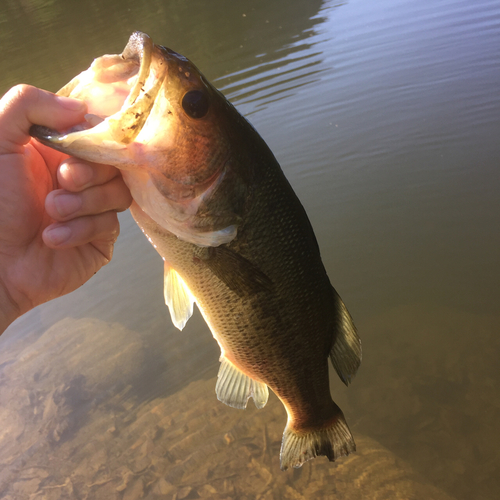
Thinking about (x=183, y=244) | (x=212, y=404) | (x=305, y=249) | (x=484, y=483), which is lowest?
(x=484, y=483)

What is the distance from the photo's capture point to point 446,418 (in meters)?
3.62

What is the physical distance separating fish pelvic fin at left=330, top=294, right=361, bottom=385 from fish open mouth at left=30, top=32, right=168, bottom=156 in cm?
142

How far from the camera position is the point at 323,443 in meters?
2.41

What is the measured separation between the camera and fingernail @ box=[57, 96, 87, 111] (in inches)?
57.3

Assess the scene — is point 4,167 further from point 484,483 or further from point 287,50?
point 287,50

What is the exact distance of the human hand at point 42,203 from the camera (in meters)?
1.52

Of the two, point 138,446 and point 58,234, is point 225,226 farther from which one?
point 138,446

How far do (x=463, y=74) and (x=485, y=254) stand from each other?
452cm

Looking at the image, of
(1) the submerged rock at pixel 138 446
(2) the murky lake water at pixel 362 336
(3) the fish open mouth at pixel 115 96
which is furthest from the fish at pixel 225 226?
(2) the murky lake water at pixel 362 336

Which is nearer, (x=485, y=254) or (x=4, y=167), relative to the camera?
(x=4, y=167)

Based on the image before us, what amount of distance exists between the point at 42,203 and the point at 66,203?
278 millimetres

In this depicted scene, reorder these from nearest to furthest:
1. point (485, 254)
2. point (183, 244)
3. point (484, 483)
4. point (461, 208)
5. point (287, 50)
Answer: point (183, 244) < point (484, 483) < point (485, 254) < point (461, 208) < point (287, 50)

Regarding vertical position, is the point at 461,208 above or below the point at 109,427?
below

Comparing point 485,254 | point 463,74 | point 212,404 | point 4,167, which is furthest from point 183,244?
point 463,74
